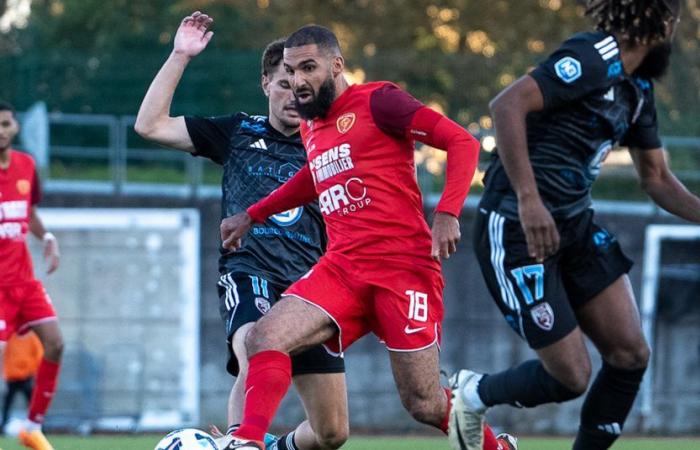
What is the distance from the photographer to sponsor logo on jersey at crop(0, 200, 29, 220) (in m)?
10.1

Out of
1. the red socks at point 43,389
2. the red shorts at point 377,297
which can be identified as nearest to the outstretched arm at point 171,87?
the red shorts at point 377,297

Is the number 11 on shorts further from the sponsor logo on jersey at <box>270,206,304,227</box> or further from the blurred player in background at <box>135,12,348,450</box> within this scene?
the sponsor logo on jersey at <box>270,206,304,227</box>

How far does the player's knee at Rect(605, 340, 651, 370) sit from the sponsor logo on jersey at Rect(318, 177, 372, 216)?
146 centimetres

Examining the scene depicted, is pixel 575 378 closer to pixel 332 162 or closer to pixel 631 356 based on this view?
pixel 631 356

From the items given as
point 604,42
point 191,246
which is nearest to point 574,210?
point 604,42

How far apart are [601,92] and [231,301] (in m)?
2.08

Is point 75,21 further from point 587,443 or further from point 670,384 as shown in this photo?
point 587,443

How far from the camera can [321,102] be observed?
5.90 metres

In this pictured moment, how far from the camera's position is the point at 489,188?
20.7 ft

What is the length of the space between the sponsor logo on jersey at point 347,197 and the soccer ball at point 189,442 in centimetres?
122

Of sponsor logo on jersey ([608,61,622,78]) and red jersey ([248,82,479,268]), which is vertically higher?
sponsor logo on jersey ([608,61,622,78])

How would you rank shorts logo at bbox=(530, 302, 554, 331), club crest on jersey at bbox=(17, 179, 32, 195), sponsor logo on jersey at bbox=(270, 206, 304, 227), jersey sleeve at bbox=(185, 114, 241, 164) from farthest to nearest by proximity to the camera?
1. club crest on jersey at bbox=(17, 179, 32, 195)
2. jersey sleeve at bbox=(185, 114, 241, 164)
3. sponsor logo on jersey at bbox=(270, 206, 304, 227)
4. shorts logo at bbox=(530, 302, 554, 331)

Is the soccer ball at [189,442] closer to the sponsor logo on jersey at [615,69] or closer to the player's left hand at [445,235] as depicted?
the player's left hand at [445,235]

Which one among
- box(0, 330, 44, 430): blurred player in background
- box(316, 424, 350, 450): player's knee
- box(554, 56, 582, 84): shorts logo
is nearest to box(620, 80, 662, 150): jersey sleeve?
box(554, 56, 582, 84): shorts logo
